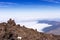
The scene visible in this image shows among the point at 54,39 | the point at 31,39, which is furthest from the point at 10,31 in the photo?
the point at 54,39

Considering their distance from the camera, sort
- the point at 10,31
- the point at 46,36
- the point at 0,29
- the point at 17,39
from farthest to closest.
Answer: the point at 46,36
the point at 0,29
the point at 10,31
the point at 17,39

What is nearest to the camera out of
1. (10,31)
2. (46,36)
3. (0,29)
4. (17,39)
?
(17,39)

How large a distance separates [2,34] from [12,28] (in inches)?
85.7

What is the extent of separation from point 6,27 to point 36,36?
14.8 feet

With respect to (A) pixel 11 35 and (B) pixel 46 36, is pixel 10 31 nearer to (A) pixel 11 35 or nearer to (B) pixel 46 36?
(A) pixel 11 35

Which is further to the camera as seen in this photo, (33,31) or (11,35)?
(33,31)

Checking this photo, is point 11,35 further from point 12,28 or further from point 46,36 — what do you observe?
point 46,36

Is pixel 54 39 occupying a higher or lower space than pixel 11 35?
lower

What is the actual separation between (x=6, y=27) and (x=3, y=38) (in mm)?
2958

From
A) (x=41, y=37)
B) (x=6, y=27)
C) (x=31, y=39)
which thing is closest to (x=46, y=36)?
(x=41, y=37)

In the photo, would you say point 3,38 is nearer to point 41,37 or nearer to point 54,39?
point 41,37

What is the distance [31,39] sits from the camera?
100ft

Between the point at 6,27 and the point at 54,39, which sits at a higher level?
the point at 6,27

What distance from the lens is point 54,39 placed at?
1396 inches
